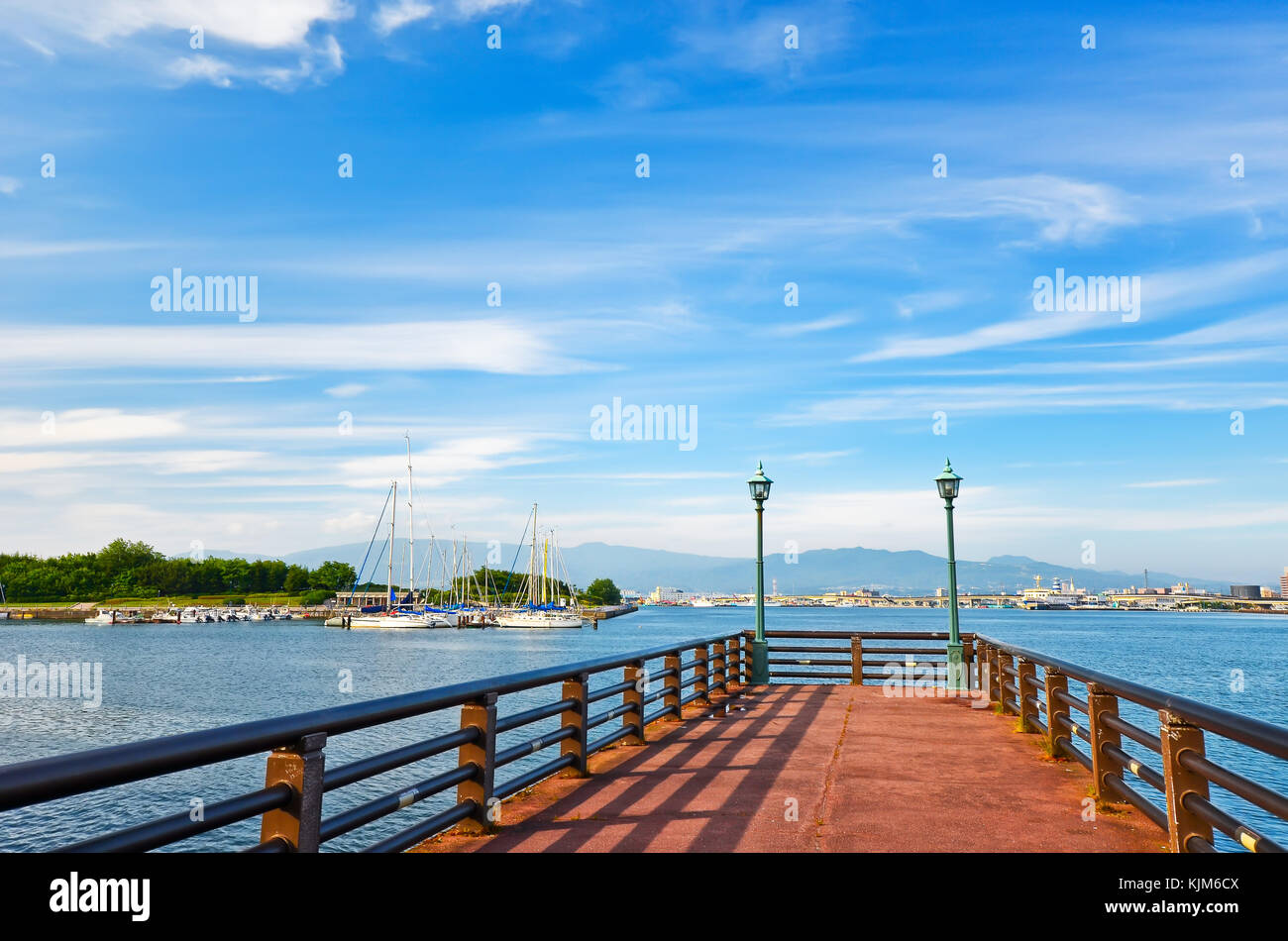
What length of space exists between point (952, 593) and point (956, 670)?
5.42ft

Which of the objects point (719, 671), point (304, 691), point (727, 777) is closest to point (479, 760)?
point (727, 777)

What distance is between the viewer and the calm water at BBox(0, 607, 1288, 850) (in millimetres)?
20750

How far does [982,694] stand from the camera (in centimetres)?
1656

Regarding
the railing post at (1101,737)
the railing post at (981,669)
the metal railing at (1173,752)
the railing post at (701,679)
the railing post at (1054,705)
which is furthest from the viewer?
the railing post at (981,669)

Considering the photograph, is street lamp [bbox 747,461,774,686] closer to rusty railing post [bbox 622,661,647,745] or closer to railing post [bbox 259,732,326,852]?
rusty railing post [bbox 622,661,647,745]

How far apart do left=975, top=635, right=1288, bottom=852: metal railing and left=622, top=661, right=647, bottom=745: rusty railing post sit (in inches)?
176

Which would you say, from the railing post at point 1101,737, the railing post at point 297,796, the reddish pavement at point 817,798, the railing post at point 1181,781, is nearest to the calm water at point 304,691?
the reddish pavement at point 817,798

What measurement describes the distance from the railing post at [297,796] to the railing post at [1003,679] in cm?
1223

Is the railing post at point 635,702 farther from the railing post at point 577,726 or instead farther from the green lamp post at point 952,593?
the green lamp post at point 952,593

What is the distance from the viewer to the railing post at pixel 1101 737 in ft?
24.3

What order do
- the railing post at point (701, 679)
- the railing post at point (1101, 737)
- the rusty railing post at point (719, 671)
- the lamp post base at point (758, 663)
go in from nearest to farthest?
the railing post at point (1101, 737), the railing post at point (701, 679), the rusty railing post at point (719, 671), the lamp post base at point (758, 663)

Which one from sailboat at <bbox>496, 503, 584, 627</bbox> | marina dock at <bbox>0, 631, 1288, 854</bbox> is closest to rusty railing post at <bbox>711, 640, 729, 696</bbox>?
marina dock at <bbox>0, 631, 1288, 854</bbox>
